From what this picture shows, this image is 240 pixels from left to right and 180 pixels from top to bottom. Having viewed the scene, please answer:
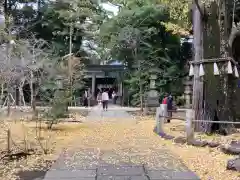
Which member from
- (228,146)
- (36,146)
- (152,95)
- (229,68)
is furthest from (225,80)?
(152,95)

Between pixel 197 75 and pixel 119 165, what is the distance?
6.90 m

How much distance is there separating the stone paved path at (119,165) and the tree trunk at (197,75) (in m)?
3.38

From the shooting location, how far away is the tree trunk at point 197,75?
46.3ft

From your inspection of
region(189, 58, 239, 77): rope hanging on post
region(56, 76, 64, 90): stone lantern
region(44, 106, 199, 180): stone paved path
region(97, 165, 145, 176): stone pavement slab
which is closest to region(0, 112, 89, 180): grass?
region(44, 106, 199, 180): stone paved path

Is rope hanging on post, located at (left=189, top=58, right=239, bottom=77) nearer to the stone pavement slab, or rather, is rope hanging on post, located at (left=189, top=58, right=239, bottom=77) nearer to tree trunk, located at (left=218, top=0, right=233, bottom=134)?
tree trunk, located at (left=218, top=0, right=233, bottom=134)

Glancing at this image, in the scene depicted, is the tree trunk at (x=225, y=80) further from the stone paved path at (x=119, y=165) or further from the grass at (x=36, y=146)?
the grass at (x=36, y=146)

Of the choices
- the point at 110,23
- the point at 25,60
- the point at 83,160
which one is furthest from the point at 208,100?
the point at 110,23

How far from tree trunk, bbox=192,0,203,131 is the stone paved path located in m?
3.38

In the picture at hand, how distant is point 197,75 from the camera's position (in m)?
14.4

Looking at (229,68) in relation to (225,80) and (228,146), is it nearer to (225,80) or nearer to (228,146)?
(225,80)

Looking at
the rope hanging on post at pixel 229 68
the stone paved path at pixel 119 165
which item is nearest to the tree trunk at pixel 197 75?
the rope hanging on post at pixel 229 68

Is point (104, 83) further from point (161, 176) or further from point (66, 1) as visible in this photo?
point (161, 176)

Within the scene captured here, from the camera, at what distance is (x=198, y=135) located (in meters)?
13.3

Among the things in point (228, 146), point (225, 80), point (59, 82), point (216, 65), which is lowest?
point (228, 146)
